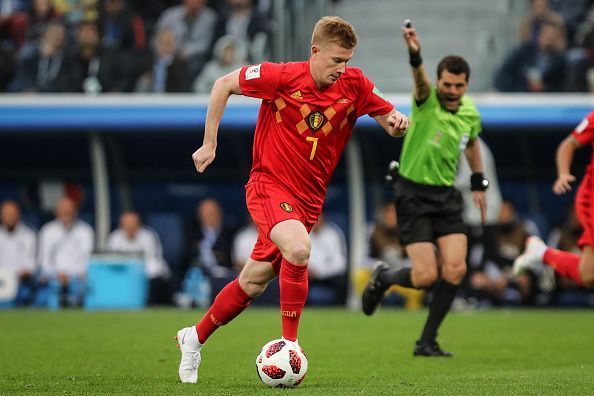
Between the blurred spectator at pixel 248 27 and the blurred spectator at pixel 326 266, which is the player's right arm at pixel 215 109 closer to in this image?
the blurred spectator at pixel 326 266

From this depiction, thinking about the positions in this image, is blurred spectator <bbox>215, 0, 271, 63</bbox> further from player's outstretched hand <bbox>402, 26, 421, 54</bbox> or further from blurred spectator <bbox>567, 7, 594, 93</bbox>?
player's outstretched hand <bbox>402, 26, 421, 54</bbox>

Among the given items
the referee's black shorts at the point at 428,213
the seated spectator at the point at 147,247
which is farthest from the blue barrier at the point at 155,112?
the referee's black shorts at the point at 428,213

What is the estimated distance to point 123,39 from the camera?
58.7ft

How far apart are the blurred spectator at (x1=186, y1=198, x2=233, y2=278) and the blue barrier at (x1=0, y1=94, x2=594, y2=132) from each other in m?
1.23

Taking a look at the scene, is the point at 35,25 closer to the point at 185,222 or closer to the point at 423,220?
the point at 185,222

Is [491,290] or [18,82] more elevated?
[18,82]

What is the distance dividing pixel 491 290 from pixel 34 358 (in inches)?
355

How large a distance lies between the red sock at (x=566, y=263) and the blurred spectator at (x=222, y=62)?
770cm

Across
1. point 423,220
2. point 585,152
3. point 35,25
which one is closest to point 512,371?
point 423,220

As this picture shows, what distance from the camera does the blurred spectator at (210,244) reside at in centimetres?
1686

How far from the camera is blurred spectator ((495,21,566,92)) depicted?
16406 mm

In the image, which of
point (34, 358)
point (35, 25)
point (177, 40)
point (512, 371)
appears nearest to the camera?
point (512, 371)

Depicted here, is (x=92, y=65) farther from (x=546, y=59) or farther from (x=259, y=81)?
(x=259, y=81)

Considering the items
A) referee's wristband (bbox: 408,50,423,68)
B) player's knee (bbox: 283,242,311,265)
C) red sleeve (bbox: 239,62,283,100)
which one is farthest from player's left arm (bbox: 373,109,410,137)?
referee's wristband (bbox: 408,50,423,68)
